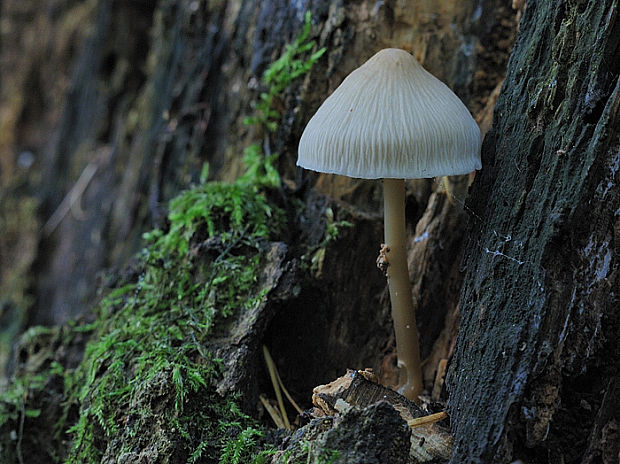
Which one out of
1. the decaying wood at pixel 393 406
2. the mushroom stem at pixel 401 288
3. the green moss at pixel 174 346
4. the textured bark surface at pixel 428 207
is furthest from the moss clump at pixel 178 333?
the mushroom stem at pixel 401 288

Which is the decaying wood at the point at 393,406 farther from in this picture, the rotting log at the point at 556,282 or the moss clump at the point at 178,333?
the moss clump at the point at 178,333

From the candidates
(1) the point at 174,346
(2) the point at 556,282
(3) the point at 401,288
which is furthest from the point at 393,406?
(1) the point at 174,346

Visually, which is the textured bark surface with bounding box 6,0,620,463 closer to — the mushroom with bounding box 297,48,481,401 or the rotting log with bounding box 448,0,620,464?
the rotting log with bounding box 448,0,620,464

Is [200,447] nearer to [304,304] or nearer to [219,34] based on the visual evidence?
[304,304]

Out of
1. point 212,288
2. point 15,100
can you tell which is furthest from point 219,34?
point 15,100

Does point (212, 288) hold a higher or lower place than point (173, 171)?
lower

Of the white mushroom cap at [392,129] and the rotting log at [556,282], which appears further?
the white mushroom cap at [392,129]

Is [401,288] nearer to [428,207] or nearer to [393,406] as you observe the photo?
[393,406]
